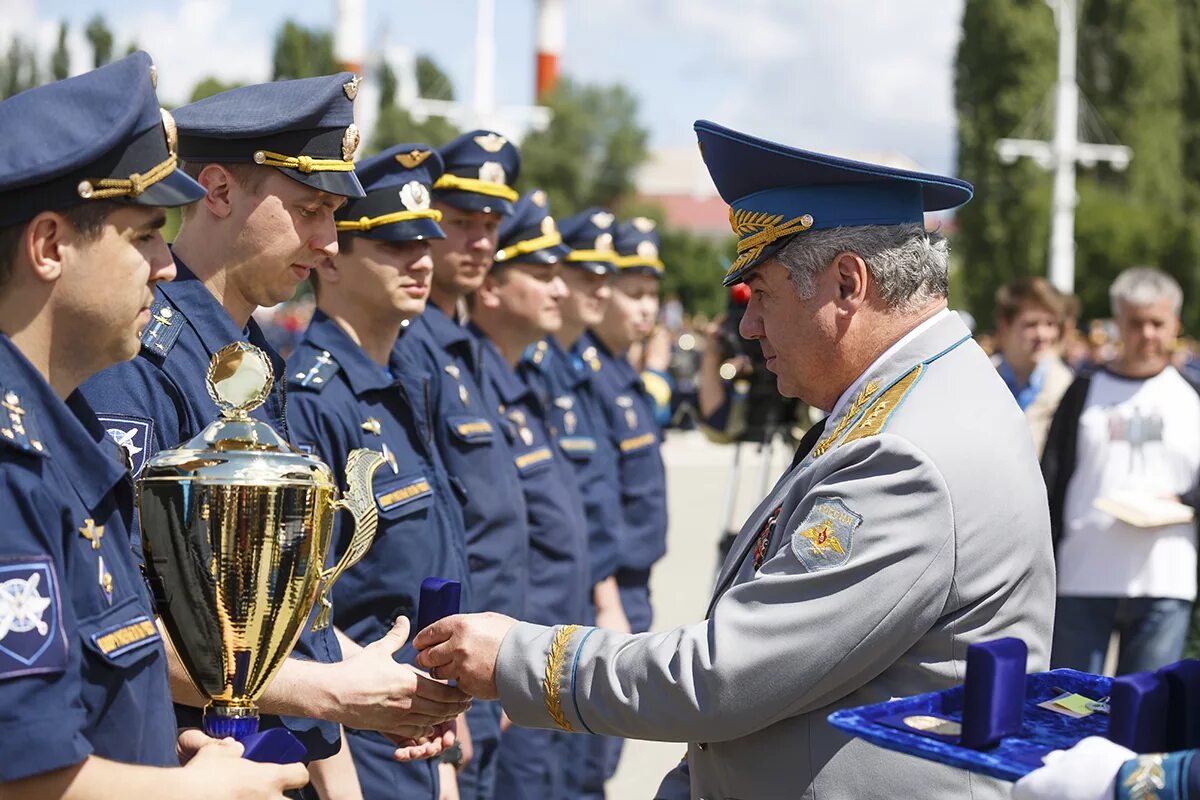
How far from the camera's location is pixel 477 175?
5234 mm

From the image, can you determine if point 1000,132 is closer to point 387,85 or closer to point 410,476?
point 387,85

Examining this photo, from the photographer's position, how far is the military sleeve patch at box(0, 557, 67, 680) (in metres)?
1.90

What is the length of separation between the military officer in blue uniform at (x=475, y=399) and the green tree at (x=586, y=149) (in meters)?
48.0

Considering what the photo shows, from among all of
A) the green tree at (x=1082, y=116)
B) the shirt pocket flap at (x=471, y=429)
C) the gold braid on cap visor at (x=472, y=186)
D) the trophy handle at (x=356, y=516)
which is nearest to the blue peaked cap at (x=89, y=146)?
the trophy handle at (x=356, y=516)

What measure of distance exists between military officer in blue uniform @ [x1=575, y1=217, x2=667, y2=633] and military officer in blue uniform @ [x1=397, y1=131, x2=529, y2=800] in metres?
1.81

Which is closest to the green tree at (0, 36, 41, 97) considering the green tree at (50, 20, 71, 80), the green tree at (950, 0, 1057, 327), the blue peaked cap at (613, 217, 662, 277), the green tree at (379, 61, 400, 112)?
the green tree at (50, 20, 71, 80)

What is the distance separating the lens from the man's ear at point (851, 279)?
283cm

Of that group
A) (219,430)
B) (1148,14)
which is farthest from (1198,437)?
(1148,14)

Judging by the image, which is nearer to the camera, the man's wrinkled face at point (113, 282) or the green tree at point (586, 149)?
the man's wrinkled face at point (113, 282)

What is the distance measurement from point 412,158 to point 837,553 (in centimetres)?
235

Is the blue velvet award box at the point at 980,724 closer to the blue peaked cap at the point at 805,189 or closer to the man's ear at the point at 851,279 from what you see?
the man's ear at the point at 851,279


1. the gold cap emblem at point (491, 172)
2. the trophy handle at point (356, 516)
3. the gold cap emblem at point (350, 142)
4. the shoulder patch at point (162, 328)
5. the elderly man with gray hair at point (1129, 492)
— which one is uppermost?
the gold cap emblem at point (350, 142)

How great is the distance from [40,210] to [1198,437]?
530 cm

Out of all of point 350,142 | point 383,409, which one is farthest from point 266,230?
point 383,409
